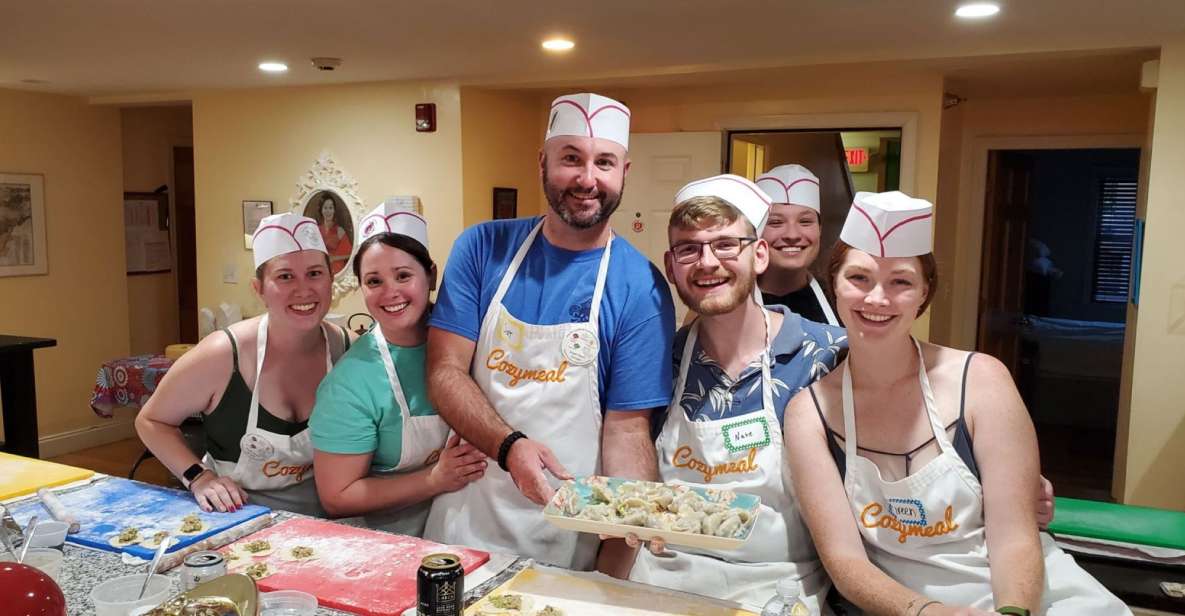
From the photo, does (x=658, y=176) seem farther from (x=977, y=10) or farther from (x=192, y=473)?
(x=192, y=473)

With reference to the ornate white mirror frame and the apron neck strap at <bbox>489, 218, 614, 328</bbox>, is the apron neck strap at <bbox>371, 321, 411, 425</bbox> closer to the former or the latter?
the apron neck strap at <bbox>489, 218, 614, 328</bbox>

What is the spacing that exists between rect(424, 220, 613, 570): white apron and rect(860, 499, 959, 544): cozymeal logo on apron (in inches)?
23.5


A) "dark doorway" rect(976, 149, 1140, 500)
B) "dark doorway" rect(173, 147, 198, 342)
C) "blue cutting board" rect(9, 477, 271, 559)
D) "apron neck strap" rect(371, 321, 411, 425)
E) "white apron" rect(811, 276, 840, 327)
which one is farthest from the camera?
"dark doorway" rect(173, 147, 198, 342)

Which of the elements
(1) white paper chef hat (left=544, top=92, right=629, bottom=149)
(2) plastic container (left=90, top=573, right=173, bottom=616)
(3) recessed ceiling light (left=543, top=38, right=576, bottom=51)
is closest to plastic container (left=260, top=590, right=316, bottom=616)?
(2) plastic container (left=90, top=573, right=173, bottom=616)

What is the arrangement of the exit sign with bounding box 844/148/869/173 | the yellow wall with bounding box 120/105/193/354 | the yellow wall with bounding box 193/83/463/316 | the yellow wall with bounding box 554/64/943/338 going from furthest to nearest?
the yellow wall with bounding box 120/105/193/354
the exit sign with bounding box 844/148/869/173
the yellow wall with bounding box 193/83/463/316
the yellow wall with bounding box 554/64/943/338

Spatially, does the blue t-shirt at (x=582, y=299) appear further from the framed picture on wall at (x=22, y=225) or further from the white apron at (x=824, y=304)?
the framed picture on wall at (x=22, y=225)

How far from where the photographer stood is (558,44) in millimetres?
3916

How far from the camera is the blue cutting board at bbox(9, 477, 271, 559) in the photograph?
1736 millimetres

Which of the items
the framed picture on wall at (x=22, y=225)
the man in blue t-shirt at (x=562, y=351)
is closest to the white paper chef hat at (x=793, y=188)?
the man in blue t-shirt at (x=562, y=351)

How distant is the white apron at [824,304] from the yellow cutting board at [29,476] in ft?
6.61

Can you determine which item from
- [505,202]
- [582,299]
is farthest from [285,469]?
[505,202]

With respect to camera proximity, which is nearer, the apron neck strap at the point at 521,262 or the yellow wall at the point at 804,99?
the apron neck strap at the point at 521,262

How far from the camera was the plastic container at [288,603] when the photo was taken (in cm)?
141

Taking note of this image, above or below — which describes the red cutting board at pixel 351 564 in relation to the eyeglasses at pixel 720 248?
below
